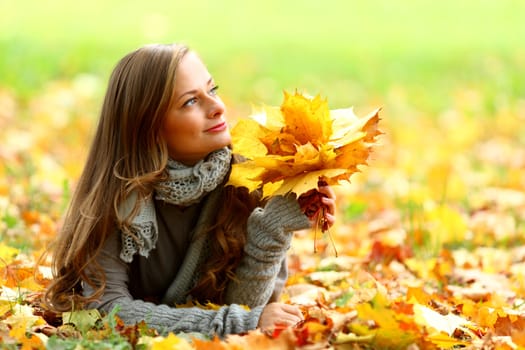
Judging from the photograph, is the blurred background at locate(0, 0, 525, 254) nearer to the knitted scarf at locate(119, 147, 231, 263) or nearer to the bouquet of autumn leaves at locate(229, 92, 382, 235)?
the knitted scarf at locate(119, 147, 231, 263)

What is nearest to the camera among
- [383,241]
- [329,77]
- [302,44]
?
[383,241]

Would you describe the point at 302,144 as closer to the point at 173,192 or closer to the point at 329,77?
the point at 173,192

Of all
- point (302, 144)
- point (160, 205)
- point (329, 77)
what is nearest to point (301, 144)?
point (302, 144)

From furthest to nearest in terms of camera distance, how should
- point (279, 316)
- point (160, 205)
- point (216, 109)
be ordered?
1. point (160, 205)
2. point (216, 109)
3. point (279, 316)

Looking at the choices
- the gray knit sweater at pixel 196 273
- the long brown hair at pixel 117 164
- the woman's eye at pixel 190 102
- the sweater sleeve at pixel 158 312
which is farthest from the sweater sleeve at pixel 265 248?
the woman's eye at pixel 190 102

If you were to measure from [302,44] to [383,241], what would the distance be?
6.69 m

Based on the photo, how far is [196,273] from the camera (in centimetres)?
292

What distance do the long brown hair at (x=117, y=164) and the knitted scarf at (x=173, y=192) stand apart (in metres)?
0.03

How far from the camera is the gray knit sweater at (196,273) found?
255 cm

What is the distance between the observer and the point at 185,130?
2.69 meters

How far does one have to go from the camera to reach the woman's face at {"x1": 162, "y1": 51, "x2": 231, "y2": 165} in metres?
2.69

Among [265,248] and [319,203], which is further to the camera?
[265,248]

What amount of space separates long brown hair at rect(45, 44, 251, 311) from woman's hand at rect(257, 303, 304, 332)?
0.40 metres

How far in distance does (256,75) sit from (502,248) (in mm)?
5062
